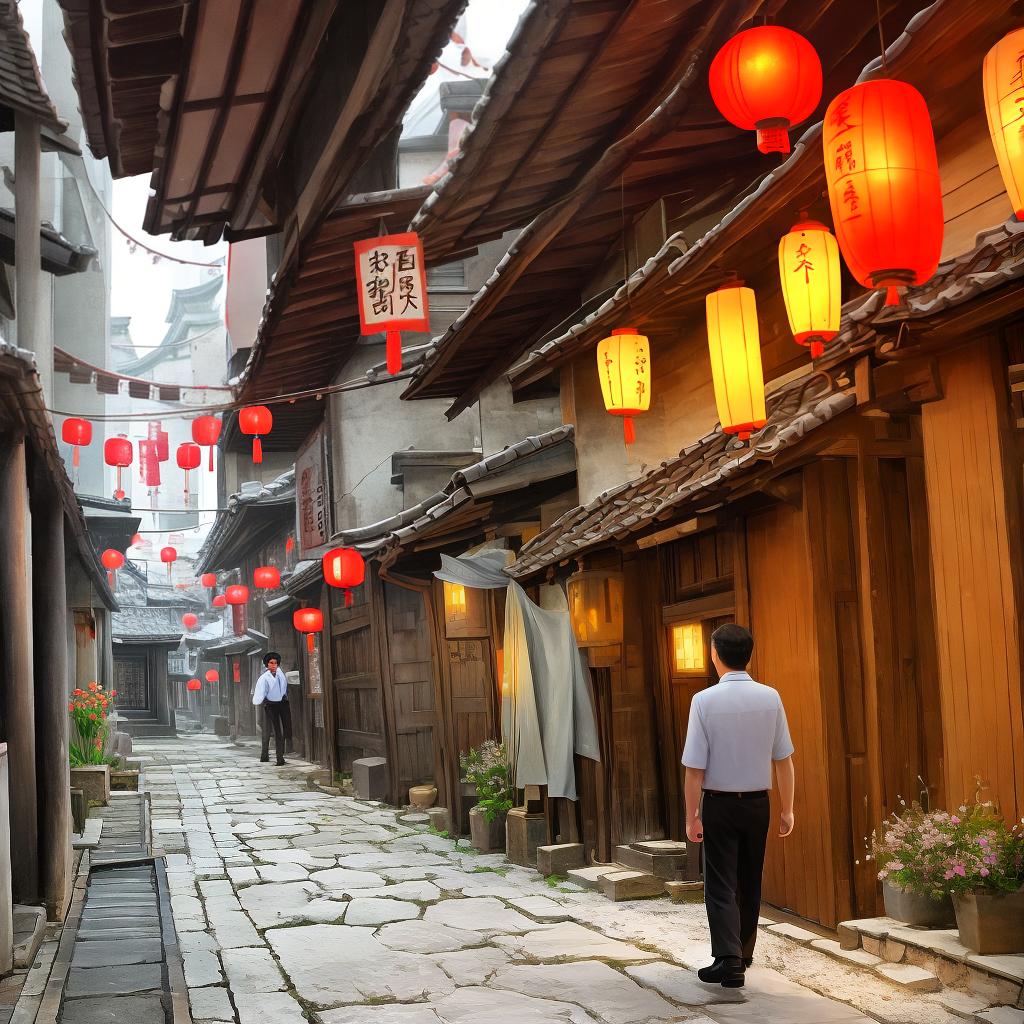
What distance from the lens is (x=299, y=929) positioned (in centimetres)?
1044

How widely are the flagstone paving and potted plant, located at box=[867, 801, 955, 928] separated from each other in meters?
0.84

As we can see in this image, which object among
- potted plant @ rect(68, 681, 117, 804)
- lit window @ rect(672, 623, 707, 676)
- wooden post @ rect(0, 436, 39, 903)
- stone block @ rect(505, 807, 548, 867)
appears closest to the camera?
wooden post @ rect(0, 436, 39, 903)

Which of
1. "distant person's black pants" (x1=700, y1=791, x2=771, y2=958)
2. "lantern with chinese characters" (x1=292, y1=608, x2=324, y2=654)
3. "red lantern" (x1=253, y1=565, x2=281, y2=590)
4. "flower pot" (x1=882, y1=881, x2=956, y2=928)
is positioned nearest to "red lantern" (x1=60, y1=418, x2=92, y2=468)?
"lantern with chinese characters" (x1=292, y1=608, x2=324, y2=654)

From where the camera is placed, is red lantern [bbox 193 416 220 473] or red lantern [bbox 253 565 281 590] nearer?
red lantern [bbox 193 416 220 473]

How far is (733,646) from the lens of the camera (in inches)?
305

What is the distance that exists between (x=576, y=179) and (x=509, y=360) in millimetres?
6007

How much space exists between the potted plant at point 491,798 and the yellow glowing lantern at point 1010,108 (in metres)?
10.5

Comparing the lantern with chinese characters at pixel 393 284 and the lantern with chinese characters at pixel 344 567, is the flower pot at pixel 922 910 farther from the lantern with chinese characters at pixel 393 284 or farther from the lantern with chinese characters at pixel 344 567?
the lantern with chinese characters at pixel 344 567

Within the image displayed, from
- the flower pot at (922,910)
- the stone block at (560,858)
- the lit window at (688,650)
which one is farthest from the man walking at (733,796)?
the stone block at (560,858)

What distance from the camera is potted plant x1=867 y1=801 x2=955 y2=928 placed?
7230 millimetres

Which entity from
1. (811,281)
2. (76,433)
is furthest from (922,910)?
(76,433)

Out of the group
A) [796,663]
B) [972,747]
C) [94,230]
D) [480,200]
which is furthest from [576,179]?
[94,230]

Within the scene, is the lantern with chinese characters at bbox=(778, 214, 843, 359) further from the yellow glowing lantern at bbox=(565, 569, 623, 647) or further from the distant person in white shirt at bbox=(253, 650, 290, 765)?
the distant person in white shirt at bbox=(253, 650, 290, 765)

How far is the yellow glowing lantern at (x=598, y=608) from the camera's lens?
12.1 meters
